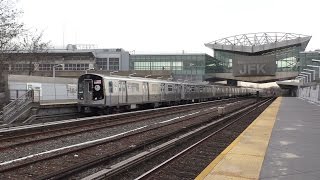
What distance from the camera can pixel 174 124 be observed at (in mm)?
21953

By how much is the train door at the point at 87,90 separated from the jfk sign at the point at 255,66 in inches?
1673

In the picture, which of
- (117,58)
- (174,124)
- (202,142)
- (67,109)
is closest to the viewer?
(202,142)

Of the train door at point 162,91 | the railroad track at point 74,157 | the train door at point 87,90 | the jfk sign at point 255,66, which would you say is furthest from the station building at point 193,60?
the railroad track at point 74,157

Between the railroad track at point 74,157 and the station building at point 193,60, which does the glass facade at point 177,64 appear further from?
the railroad track at point 74,157

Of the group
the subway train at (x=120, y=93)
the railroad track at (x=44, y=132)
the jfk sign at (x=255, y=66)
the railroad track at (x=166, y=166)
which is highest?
the jfk sign at (x=255, y=66)

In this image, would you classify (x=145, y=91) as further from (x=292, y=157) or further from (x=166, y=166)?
(x=292, y=157)

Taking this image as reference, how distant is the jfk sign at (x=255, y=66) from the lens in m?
64.7

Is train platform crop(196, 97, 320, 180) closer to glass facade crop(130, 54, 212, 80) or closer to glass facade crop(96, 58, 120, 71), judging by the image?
→ glass facade crop(130, 54, 212, 80)

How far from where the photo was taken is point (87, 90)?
2748 centimetres

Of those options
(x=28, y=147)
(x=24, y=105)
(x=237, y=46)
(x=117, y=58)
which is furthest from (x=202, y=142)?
(x=237, y=46)

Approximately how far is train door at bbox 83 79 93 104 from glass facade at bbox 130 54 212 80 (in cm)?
7492

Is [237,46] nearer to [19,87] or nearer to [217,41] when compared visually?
[217,41]

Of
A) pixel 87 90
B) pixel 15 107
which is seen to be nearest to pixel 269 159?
pixel 87 90

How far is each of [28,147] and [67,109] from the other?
16113mm
